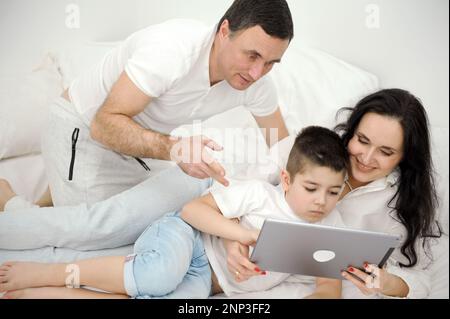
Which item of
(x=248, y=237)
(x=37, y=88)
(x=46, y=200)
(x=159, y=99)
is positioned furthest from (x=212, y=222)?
(x=37, y=88)

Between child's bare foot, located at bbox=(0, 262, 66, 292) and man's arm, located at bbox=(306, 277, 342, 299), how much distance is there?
61cm

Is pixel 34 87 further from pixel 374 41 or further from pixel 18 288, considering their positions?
pixel 374 41

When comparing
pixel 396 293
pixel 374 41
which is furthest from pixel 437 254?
pixel 374 41

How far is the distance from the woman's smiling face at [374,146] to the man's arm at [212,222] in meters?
0.31

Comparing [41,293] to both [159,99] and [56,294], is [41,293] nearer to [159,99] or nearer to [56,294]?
[56,294]

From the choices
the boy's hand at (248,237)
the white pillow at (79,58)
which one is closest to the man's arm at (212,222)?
the boy's hand at (248,237)

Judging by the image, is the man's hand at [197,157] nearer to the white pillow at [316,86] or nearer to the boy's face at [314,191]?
the boy's face at [314,191]

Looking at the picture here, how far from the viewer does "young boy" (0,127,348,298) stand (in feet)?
4.17

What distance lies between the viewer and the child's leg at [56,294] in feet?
4.25

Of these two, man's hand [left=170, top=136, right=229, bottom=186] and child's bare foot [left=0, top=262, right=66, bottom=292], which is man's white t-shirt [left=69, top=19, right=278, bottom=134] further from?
child's bare foot [left=0, top=262, right=66, bottom=292]

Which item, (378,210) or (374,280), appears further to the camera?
(378,210)

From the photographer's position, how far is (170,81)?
4.24 feet

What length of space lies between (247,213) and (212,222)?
0.33 ft
